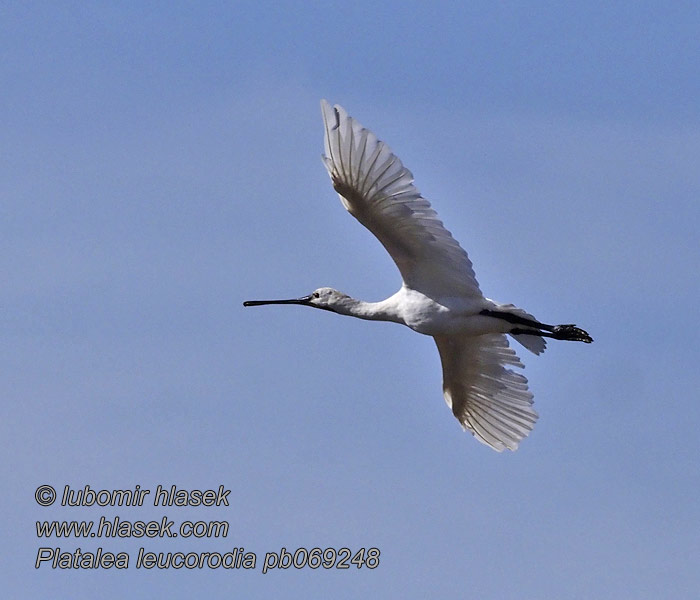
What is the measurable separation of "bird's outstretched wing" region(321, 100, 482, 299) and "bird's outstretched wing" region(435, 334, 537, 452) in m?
2.19

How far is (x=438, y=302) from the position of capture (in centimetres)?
2698

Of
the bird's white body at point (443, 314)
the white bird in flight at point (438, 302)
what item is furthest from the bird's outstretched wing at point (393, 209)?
the bird's white body at point (443, 314)

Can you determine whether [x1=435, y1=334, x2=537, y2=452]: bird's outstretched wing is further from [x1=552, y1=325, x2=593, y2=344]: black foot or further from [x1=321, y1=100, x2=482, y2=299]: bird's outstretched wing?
[x1=321, y1=100, x2=482, y2=299]: bird's outstretched wing

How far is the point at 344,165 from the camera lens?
2512cm

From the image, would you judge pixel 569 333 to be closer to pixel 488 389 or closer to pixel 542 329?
pixel 542 329

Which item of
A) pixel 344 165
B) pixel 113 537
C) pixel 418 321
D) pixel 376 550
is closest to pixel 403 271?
pixel 418 321

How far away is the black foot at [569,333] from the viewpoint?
91.2 ft

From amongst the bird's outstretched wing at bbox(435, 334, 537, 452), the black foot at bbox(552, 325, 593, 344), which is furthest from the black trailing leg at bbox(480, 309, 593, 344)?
the bird's outstretched wing at bbox(435, 334, 537, 452)

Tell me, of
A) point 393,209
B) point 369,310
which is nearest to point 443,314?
point 369,310

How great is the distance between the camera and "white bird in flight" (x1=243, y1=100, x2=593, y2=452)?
25031mm

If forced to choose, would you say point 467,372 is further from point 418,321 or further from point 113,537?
point 113,537

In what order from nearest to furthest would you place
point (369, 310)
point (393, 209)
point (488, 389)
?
point (393, 209)
point (369, 310)
point (488, 389)

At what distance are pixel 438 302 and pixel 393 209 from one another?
212 cm

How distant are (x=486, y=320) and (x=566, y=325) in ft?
5.28
